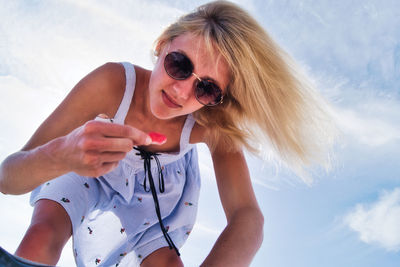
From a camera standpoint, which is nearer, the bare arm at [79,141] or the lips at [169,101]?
the bare arm at [79,141]

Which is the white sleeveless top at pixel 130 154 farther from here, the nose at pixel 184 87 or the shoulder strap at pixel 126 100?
the nose at pixel 184 87

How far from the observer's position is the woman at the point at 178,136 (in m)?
2.43

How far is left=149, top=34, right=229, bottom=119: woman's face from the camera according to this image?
255 cm

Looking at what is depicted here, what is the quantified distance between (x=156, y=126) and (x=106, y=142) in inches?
65.9

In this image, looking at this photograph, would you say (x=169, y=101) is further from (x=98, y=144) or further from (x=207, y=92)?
(x=98, y=144)

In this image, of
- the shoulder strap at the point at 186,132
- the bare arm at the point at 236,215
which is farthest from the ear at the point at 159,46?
the bare arm at the point at 236,215

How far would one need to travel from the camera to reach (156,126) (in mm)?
3006

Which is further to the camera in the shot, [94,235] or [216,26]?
[94,235]

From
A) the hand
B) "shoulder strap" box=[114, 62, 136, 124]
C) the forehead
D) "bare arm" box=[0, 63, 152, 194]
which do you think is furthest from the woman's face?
the hand

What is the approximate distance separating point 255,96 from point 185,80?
665mm

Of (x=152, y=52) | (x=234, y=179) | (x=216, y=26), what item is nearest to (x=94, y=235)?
(x=234, y=179)

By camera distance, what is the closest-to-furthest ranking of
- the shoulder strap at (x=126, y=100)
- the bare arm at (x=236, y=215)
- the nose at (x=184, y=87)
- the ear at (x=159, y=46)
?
the bare arm at (x=236, y=215) → the nose at (x=184, y=87) → the shoulder strap at (x=126, y=100) → the ear at (x=159, y=46)

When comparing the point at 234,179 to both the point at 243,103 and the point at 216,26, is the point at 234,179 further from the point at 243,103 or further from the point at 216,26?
the point at 216,26

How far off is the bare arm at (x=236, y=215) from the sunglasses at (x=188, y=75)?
1.78 feet
